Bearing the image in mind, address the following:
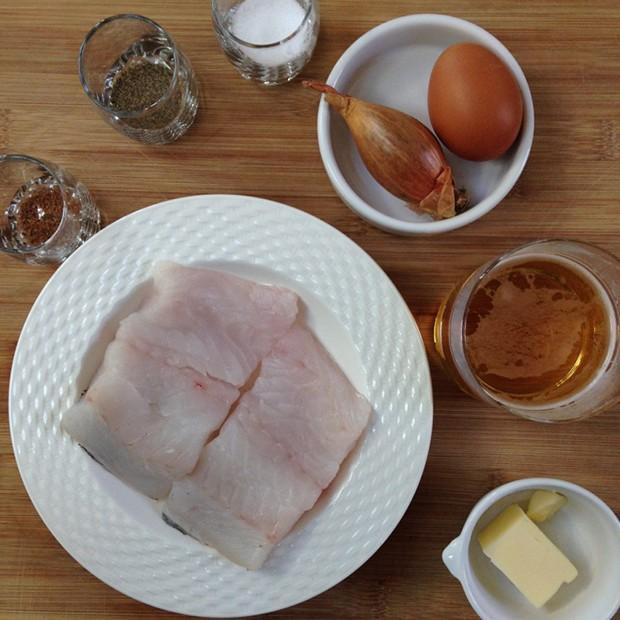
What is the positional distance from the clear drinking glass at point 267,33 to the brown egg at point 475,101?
189mm

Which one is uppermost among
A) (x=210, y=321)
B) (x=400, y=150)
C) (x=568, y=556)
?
(x=400, y=150)

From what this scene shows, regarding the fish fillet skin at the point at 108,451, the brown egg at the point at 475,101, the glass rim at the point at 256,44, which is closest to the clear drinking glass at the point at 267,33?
the glass rim at the point at 256,44

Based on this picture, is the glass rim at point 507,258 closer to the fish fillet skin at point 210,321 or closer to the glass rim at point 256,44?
the fish fillet skin at point 210,321

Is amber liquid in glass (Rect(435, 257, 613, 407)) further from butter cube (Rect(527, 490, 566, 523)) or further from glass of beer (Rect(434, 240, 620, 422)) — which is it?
butter cube (Rect(527, 490, 566, 523))

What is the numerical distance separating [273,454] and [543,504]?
14.6 inches

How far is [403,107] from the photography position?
99 centimetres

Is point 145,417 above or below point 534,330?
below

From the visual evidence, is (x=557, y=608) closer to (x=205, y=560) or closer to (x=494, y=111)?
(x=205, y=560)

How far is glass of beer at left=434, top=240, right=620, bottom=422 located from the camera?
35.2 inches

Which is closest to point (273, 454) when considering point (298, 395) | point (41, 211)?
point (298, 395)

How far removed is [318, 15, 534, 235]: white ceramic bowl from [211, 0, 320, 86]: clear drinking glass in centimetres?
6

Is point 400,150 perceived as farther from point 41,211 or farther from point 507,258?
point 41,211

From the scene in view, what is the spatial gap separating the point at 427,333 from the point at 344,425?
0.64 ft

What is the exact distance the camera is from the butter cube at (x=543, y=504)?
909mm
